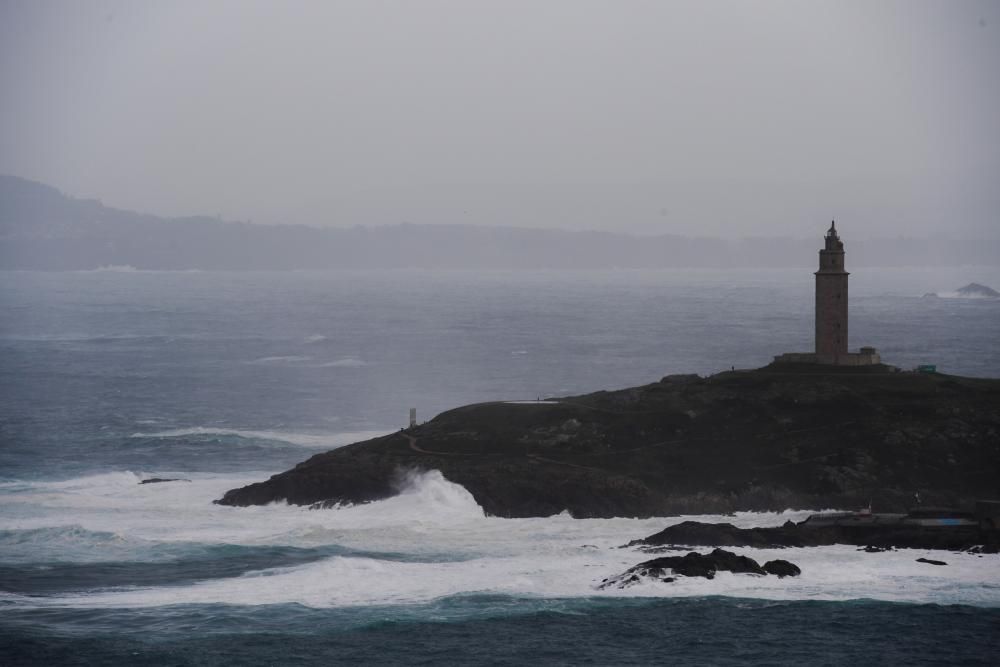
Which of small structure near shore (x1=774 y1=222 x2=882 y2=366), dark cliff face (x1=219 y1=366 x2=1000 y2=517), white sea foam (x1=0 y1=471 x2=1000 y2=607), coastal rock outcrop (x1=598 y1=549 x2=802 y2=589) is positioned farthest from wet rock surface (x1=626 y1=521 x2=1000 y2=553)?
small structure near shore (x1=774 y1=222 x2=882 y2=366)

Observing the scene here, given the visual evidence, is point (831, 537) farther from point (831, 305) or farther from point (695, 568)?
point (831, 305)

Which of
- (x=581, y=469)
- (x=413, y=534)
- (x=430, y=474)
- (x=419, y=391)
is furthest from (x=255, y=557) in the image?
(x=419, y=391)

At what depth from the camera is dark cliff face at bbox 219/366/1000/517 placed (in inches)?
3898

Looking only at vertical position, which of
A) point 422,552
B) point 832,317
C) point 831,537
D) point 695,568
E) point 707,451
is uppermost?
point 832,317

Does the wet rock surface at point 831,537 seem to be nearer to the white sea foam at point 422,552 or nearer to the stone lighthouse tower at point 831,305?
the white sea foam at point 422,552

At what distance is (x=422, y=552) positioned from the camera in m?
89.8

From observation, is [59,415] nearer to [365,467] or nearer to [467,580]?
[365,467]

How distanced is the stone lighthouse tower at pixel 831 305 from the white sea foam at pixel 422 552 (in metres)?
23.5

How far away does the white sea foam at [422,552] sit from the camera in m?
80.2

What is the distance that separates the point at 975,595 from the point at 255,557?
1536 inches

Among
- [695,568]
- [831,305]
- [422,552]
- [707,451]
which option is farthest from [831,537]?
[831,305]

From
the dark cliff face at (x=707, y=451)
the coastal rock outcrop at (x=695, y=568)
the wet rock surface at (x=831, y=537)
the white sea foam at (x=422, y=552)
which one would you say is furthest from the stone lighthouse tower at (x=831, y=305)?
the coastal rock outcrop at (x=695, y=568)

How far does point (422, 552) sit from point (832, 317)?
42.5m

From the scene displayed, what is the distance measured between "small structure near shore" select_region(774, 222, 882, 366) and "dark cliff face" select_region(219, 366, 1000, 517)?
1.95 meters
